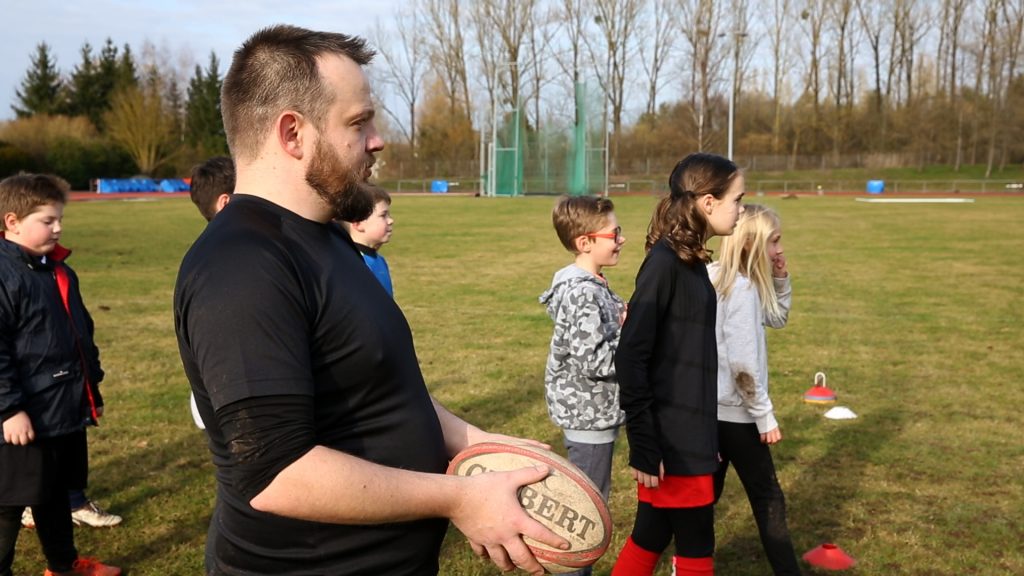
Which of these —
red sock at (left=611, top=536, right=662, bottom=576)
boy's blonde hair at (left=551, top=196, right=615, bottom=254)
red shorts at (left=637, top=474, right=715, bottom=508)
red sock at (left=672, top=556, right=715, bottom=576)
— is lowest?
red sock at (left=611, top=536, right=662, bottom=576)

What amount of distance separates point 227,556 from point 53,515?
2.84 meters

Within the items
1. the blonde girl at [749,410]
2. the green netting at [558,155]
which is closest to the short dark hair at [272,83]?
the blonde girl at [749,410]

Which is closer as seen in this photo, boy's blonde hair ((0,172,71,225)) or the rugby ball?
the rugby ball

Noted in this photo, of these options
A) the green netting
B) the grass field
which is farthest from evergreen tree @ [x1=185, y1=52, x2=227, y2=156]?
the grass field

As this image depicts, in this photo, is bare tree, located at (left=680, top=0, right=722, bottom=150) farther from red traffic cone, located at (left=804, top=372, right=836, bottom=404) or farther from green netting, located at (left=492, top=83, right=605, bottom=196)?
red traffic cone, located at (left=804, top=372, right=836, bottom=404)

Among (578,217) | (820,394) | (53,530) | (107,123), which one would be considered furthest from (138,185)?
(578,217)

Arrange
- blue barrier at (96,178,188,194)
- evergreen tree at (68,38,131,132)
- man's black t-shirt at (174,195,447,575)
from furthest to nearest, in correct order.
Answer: evergreen tree at (68,38,131,132)
blue barrier at (96,178,188,194)
man's black t-shirt at (174,195,447,575)

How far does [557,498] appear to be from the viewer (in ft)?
7.25

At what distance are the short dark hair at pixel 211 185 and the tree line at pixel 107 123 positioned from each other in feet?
192

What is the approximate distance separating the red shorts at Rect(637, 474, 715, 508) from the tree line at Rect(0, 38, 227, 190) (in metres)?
60.4

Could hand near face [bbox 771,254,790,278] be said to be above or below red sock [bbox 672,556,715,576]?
above

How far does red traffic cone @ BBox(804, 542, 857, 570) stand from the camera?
473 centimetres

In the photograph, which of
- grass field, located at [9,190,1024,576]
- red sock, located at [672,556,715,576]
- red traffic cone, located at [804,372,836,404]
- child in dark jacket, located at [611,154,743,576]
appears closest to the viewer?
child in dark jacket, located at [611,154,743,576]

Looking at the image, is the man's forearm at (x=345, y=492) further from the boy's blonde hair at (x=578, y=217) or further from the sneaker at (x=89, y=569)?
the sneaker at (x=89, y=569)
